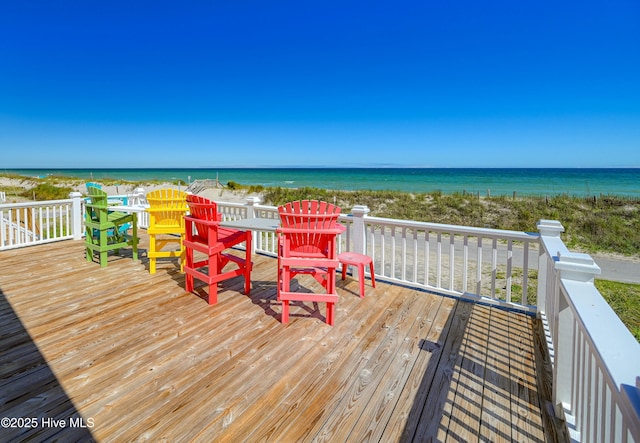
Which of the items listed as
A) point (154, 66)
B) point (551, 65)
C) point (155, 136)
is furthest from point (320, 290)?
point (155, 136)

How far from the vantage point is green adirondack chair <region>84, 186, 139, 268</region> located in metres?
4.09

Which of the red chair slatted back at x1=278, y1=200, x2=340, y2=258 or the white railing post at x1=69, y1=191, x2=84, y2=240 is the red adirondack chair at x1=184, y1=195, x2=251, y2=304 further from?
the white railing post at x1=69, y1=191, x2=84, y2=240

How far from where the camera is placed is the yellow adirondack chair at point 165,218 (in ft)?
12.5

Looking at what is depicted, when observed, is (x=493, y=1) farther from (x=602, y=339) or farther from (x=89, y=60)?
(x=89, y=60)

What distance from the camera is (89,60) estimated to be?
11.7m

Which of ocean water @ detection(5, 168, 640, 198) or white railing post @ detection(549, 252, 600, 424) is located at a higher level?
ocean water @ detection(5, 168, 640, 198)

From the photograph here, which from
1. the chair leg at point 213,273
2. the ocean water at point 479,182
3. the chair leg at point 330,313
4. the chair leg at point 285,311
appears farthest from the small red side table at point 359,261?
the ocean water at point 479,182

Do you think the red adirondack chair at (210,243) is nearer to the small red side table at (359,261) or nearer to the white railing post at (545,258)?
the small red side table at (359,261)

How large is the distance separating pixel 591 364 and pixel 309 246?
207 cm

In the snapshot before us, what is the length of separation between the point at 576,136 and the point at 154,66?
125 feet

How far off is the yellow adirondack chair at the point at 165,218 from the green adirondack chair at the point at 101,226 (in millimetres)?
590

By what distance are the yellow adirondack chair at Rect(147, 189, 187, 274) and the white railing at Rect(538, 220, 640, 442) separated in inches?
152

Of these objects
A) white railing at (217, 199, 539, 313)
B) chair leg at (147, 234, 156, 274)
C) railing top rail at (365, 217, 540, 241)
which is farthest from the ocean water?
chair leg at (147, 234, 156, 274)

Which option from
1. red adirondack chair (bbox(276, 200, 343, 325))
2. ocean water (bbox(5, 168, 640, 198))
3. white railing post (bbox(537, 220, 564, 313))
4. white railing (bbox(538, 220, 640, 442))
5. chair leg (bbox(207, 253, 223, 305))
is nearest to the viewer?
white railing (bbox(538, 220, 640, 442))
